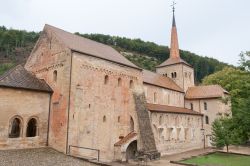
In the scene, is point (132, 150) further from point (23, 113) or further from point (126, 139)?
point (23, 113)

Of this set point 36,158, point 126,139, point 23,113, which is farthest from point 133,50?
point 36,158

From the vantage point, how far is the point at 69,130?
2047 cm

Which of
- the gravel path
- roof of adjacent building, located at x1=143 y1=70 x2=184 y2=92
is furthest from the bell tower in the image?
the gravel path

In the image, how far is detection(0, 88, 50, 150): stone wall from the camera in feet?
62.0

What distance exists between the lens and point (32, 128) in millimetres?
21359

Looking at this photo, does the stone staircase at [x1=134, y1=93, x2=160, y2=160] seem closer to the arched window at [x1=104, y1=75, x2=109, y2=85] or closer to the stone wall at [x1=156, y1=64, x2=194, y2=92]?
the arched window at [x1=104, y1=75, x2=109, y2=85]

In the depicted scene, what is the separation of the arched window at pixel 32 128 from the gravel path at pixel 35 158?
2.08 m

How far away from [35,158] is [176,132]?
867 inches

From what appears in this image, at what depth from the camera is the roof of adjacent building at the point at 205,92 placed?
41991 mm

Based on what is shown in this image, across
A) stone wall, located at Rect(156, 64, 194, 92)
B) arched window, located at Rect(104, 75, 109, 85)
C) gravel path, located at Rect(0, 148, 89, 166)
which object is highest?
stone wall, located at Rect(156, 64, 194, 92)

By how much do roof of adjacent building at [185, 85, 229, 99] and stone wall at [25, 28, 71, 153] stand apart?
2759 cm

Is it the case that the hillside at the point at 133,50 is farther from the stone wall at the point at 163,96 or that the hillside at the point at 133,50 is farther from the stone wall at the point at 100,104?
the stone wall at the point at 100,104

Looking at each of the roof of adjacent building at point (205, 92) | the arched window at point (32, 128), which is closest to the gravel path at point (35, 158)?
the arched window at point (32, 128)

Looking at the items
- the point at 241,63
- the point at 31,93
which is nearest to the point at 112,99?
the point at 31,93
